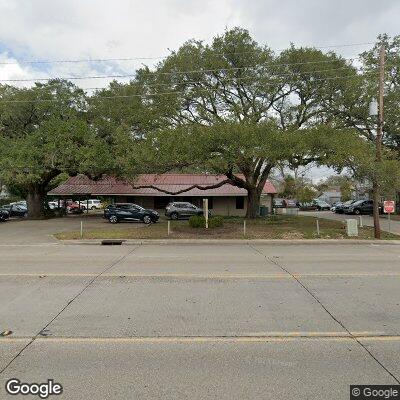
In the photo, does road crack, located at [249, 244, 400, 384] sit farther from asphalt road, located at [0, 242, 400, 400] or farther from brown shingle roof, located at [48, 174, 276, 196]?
brown shingle roof, located at [48, 174, 276, 196]

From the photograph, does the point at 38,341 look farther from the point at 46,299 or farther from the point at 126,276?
the point at 126,276

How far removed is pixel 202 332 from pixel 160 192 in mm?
33693

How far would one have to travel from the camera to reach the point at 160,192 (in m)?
38.4

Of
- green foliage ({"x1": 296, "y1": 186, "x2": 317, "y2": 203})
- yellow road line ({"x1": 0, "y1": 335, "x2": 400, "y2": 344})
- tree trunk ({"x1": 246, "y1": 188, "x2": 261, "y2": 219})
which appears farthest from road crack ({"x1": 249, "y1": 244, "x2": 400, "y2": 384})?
green foliage ({"x1": 296, "y1": 186, "x2": 317, "y2": 203})

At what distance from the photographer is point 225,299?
682cm

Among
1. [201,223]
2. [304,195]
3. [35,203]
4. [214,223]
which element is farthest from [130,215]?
[304,195]

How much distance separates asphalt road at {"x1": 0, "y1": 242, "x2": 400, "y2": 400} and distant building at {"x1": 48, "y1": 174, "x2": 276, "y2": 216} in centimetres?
2886

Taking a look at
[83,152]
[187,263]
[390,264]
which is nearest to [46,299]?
[187,263]

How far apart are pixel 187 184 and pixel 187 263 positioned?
2983 centimetres

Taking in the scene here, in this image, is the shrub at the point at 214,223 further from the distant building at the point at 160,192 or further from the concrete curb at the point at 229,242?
the distant building at the point at 160,192

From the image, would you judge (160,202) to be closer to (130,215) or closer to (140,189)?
(140,189)

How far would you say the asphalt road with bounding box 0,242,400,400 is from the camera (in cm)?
374

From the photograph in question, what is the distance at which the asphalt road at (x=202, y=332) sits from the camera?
3736 millimetres

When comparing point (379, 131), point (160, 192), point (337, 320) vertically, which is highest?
point (379, 131)
